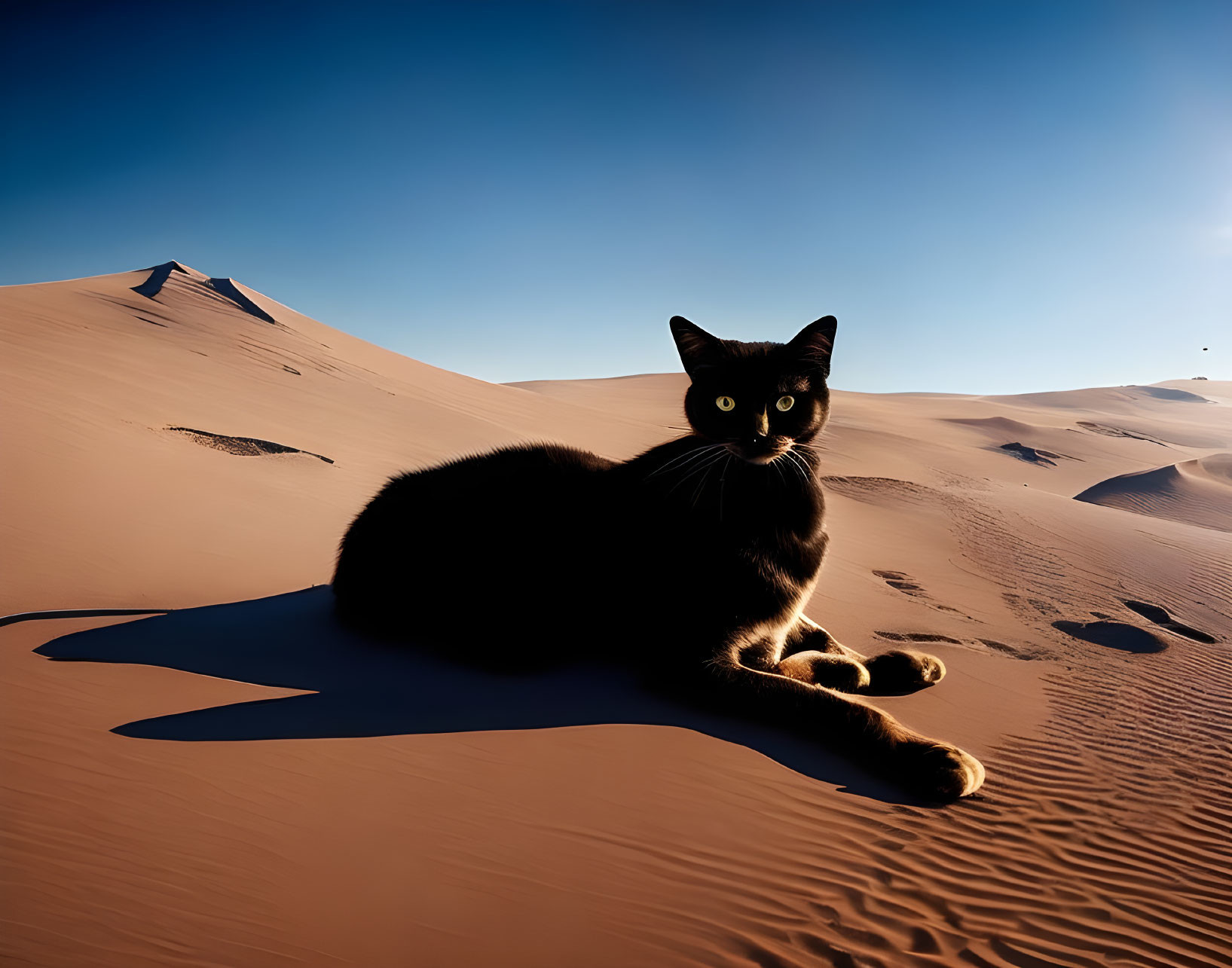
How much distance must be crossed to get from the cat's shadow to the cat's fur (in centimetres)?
12

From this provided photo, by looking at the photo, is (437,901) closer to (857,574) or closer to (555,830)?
(555,830)

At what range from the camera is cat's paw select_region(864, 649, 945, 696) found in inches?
144

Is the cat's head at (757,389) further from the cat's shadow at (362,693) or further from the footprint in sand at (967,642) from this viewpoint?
the footprint in sand at (967,642)

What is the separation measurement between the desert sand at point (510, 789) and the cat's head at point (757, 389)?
3.44 feet

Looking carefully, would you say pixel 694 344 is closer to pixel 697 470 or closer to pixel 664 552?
pixel 697 470

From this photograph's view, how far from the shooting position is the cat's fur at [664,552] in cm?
300

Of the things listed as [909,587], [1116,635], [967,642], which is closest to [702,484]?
[967,642]

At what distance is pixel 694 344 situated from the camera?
335 centimetres

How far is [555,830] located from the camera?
6.91 feet

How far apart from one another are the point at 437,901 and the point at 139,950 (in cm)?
67

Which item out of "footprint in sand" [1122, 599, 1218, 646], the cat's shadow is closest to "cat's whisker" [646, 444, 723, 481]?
the cat's shadow

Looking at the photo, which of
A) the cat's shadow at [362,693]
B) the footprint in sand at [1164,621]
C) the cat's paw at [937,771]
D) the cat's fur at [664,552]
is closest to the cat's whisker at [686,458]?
the cat's fur at [664,552]

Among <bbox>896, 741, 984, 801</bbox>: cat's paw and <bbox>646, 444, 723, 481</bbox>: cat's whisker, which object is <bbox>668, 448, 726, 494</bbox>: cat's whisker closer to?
<bbox>646, 444, 723, 481</bbox>: cat's whisker

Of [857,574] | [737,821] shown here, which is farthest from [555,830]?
[857,574]
